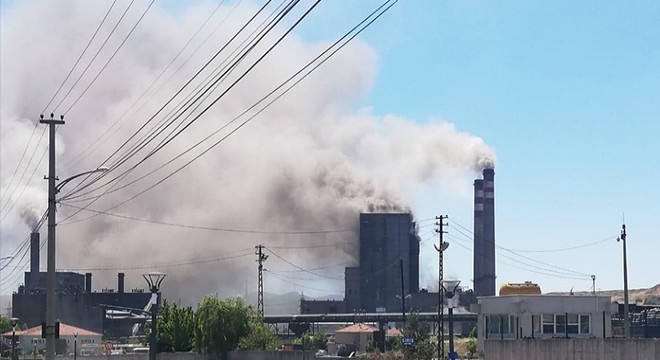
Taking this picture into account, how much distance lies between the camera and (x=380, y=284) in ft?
590

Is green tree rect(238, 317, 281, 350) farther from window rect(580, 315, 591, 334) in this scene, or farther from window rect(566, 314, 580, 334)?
window rect(580, 315, 591, 334)

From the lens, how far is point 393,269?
582ft

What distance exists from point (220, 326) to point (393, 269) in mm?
97587

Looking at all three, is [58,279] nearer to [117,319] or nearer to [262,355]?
[117,319]

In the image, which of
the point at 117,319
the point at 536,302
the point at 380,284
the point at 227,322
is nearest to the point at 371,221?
the point at 380,284

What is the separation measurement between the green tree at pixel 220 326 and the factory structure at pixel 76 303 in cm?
7850

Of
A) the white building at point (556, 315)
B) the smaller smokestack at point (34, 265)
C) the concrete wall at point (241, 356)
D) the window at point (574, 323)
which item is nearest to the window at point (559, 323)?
the white building at point (556, 315)

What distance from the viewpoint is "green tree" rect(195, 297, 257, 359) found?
82.0 meters

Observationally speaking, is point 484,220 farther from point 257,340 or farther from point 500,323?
point 500,323

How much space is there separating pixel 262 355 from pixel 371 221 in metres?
105

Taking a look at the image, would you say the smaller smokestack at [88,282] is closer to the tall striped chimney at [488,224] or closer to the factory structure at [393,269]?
the factory structure at [393,269]

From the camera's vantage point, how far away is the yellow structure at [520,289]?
69000mm

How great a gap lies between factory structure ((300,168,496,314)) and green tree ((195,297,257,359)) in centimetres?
8862

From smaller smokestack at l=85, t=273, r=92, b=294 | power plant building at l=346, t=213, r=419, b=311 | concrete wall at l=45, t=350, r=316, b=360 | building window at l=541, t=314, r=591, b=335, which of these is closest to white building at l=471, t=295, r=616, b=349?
building window at l=541, t=314, r=591, b=335
